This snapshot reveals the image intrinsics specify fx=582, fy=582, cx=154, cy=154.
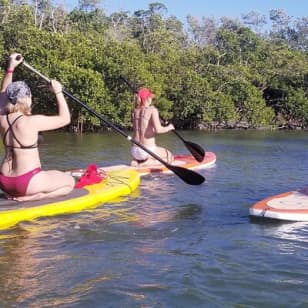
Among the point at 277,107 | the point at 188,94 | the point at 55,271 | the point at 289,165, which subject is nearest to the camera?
Result: the point at 55,271

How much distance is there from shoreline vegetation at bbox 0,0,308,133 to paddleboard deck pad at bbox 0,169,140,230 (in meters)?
A: 20.1

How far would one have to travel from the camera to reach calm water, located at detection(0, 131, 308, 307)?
14.9 ft

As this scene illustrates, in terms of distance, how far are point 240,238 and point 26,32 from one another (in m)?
27.0

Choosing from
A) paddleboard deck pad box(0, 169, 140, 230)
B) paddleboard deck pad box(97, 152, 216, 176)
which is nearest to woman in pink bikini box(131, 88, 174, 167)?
paddleboard deck pad box(97, 152, 216, 176)

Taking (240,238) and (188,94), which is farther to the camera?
(188,94)

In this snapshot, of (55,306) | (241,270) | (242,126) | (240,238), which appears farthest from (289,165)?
(242,126)

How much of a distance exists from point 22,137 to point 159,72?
31786mm

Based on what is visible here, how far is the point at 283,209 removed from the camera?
22.7 feet

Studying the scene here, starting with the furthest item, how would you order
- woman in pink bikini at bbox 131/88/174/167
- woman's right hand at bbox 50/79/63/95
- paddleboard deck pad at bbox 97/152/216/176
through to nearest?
woman in pink bikini at bbox 131/88/174/167 < paddleboard deck pad at bbox 97/152/216/176 < woman's right hand at bbox 50/79/63/95

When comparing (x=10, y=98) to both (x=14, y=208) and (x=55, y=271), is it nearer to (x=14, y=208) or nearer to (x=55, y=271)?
(x=14, y=208)

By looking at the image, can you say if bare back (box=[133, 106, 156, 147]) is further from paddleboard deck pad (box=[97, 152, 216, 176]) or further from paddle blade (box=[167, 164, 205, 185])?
paddle blade (box=[167, 164, 205, 185])

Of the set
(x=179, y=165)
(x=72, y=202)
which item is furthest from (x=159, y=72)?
(x=72, y=202)

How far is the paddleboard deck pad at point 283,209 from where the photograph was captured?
6875 millimetres

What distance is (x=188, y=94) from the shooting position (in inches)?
1486
